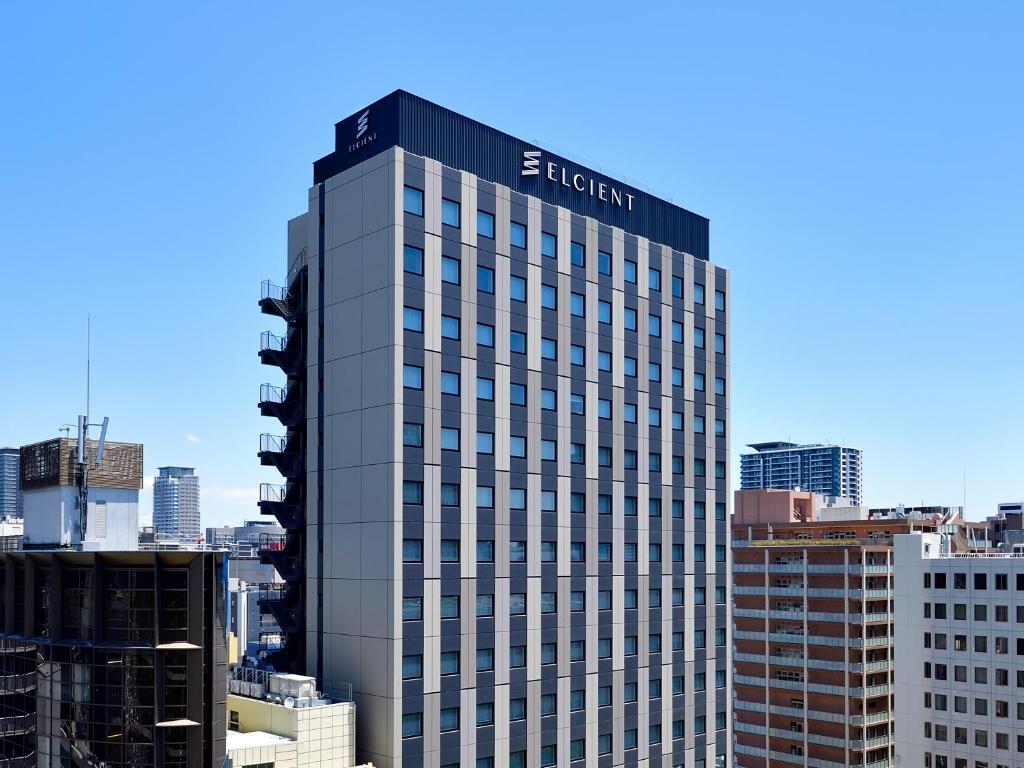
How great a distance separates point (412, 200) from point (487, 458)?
776 inches

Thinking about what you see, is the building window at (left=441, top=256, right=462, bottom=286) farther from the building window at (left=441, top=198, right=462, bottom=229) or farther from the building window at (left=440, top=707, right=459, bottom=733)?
the building window at (left=440, top=707, right=459, bottom=733)

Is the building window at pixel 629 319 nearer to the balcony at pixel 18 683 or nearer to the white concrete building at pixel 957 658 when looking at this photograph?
the balcony at pixel 18 683

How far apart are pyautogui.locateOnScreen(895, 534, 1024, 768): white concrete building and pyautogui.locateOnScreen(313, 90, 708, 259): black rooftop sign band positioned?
2126 inches

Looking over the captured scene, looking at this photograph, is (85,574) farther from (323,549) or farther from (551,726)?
(551,726)

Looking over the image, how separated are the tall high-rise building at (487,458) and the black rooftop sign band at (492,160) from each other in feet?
0.67

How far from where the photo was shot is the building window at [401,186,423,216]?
64.1 meters

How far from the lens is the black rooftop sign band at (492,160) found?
66.7 metres

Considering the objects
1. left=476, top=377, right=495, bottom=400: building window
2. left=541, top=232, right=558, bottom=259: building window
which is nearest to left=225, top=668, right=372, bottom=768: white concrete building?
left=476, top=377, right=495, bottom=400: building window

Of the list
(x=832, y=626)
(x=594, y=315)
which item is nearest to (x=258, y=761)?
(x=594, y=315)

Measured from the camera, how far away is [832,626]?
137 meters

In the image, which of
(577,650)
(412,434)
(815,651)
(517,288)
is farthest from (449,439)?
(815,651)

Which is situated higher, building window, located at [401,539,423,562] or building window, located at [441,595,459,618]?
building window, located at [401,539,423,562]

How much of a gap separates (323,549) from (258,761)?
16.4 meters

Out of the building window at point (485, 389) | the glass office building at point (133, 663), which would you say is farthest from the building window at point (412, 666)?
the building window at point (485, 389)
